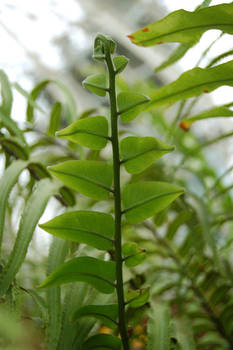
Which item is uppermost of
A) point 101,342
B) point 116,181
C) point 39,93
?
point 39,93

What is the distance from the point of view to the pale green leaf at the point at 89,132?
11.8 inches

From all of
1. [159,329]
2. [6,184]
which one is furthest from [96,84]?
[159,329]

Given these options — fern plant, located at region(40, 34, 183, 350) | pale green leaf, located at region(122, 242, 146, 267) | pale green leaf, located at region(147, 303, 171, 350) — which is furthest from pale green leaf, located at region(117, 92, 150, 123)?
pale green leaf, located at region(147, 303, 171, 350)

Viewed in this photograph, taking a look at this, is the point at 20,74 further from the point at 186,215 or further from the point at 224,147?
the point at 186,215

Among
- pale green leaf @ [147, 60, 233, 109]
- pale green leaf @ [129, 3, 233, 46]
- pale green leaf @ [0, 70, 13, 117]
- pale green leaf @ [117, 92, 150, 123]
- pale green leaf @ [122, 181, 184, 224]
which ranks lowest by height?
pale green leaf @ [122, 181, 184, 224]

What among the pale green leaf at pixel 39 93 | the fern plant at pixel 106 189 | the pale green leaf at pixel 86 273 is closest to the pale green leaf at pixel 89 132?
the fern plant at pixel 106 189

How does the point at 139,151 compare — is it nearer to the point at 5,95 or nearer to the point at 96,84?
the point at 96,84

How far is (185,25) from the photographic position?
323 millimetres

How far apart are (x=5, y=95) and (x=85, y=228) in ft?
0.79

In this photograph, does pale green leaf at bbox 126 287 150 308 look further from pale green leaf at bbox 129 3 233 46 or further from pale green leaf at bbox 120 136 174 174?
pale green leaf at bbox 129 3 233 46

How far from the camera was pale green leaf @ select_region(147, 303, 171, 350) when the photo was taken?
35 cm

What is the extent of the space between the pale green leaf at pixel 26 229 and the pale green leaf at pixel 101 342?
101 millimetres

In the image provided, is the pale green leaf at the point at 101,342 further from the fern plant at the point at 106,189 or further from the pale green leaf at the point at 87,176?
the pale green leaf at the point at 87,176

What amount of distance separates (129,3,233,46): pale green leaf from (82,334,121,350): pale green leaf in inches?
11.1
